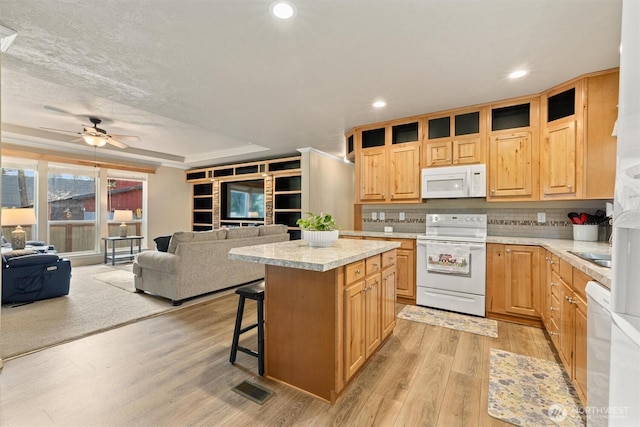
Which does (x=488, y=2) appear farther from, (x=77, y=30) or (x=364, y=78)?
(x=77, y=30)

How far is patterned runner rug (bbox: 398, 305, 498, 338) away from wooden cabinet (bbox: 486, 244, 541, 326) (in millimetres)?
220

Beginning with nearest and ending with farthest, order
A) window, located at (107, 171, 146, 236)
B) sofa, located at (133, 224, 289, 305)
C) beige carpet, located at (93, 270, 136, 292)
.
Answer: sofa, located at (133, 224, 289, 305) < beige carpet, located at (93, 270, 136, 292) < window, located at (107, 171, 146, 236)

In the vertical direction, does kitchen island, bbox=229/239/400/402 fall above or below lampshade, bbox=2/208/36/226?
below

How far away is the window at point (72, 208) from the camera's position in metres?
6.02

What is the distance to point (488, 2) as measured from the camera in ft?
5.81

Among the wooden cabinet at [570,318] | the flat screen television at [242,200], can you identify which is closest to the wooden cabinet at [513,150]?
the wooden cabinet at [570,318]

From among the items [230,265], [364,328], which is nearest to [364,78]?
[364,328]

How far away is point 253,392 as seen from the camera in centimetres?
192

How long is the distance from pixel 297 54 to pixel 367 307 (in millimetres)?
2151

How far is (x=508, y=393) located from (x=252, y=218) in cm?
624

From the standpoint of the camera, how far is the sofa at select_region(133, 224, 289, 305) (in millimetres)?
3633

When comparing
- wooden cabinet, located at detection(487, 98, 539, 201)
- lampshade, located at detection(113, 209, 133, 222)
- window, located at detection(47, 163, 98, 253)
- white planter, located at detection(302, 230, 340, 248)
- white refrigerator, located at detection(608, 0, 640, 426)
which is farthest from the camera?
lampshade, located at detection(113, 209, 133, 222)

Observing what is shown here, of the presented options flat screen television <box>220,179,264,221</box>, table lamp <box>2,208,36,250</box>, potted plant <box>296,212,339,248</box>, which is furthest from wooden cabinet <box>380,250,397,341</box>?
table lamp <box>2,208,36,250</box>

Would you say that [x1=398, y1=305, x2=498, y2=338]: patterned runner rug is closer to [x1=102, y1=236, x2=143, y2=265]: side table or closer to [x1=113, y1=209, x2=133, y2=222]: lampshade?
[x1=102, y1=236, x2=143, y2=265]: side table
